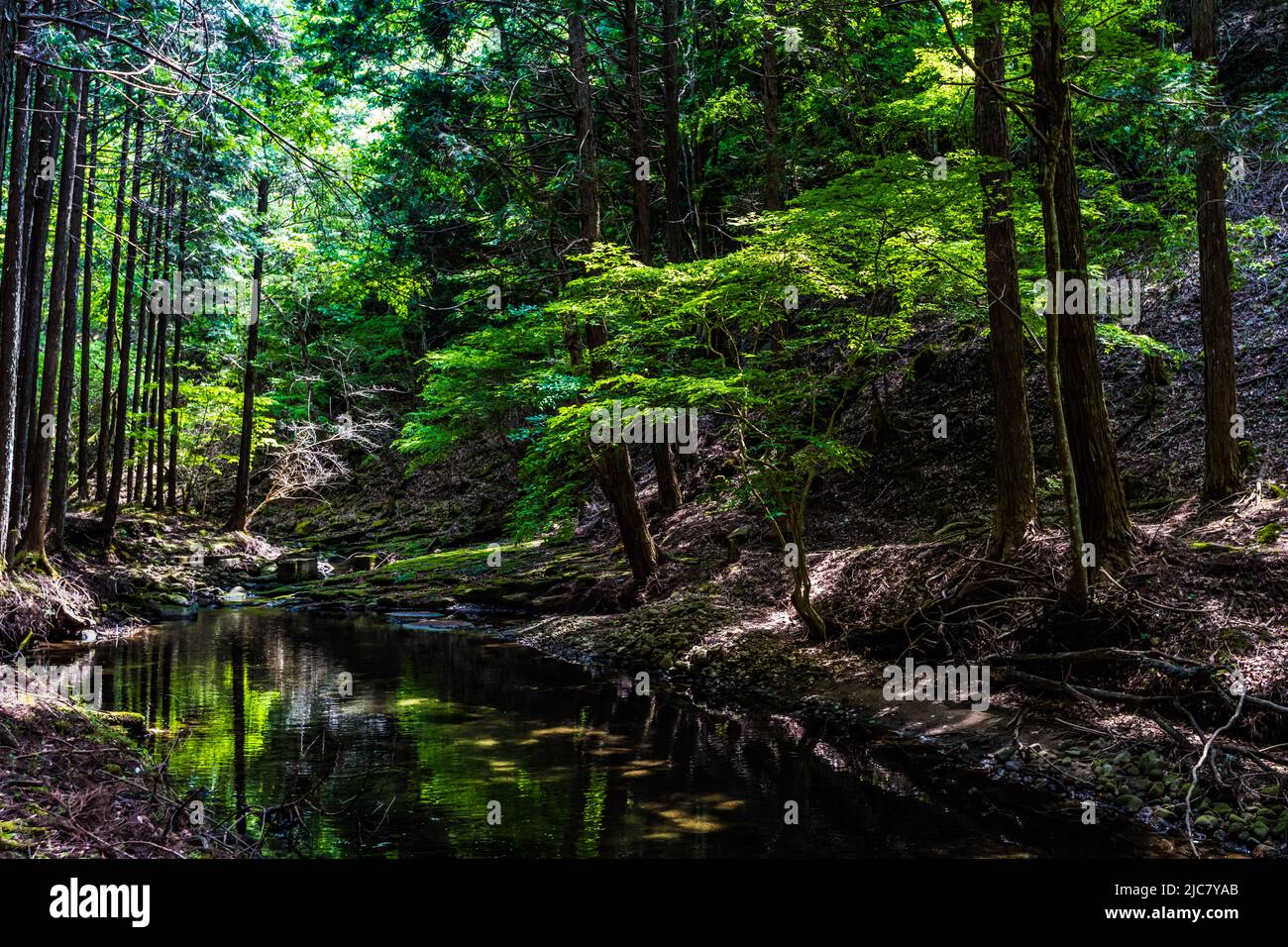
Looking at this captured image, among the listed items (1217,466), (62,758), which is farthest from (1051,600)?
(62,758)

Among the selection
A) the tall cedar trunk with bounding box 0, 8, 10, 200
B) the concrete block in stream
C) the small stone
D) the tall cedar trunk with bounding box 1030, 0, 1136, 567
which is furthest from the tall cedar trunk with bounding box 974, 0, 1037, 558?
the concrete block in stream

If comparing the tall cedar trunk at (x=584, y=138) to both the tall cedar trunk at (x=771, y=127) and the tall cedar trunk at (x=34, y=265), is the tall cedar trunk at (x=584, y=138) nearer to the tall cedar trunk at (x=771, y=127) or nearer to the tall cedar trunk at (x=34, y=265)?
the tall cedar trunk at (x=771, y=127)

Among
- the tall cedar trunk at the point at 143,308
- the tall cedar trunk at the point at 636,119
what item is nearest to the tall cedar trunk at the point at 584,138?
the tall cedar trunk at the point at 636,119

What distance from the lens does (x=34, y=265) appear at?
1252cm

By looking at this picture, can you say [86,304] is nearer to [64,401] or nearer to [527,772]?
[64,401]

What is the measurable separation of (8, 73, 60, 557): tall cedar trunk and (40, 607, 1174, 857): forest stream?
3.27 meters

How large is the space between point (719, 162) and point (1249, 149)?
1371 centimetres

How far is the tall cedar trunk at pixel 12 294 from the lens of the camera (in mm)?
9375

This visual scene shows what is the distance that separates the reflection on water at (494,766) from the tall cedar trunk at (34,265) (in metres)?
3.34

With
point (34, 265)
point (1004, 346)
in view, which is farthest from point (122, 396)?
point (1004, 346)

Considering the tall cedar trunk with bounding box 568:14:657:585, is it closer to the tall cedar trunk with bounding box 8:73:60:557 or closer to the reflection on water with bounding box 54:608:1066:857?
the reflection on water with bounding box 54:608:1066:857

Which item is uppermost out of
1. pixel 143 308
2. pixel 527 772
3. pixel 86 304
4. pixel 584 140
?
pixel 584 140

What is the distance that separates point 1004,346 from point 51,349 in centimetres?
1465
